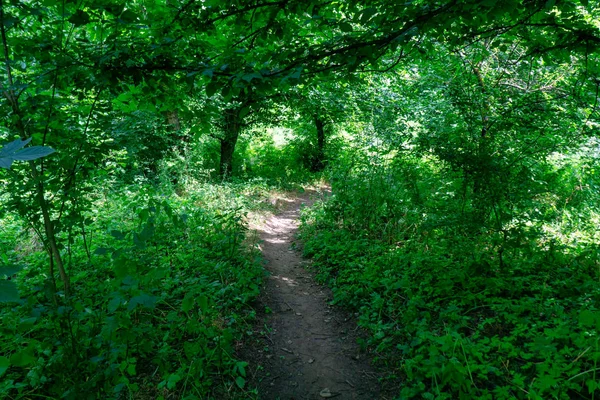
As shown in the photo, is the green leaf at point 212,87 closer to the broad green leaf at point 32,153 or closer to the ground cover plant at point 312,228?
the ground cover plant at point 312,228

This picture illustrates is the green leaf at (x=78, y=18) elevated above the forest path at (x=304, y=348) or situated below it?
above

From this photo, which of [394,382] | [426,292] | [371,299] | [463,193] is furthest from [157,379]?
[463,193]

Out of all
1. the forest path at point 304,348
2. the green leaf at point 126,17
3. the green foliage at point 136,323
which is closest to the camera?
the green leaf at point 126,17

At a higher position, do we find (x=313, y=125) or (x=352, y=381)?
(x=313, y=125)

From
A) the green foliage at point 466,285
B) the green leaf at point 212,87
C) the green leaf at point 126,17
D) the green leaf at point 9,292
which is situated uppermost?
the green leaf at point 126,17

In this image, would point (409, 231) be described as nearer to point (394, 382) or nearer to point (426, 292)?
point (426, 292)

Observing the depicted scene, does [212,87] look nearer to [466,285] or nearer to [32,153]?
[32,153]

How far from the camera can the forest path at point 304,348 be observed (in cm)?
371

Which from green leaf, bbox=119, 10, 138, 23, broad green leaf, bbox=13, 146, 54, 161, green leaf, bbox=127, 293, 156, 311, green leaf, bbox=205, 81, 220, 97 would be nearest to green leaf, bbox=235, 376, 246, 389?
green leaf, bbox=127, 293, 156, 311

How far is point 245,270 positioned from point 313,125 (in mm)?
14837

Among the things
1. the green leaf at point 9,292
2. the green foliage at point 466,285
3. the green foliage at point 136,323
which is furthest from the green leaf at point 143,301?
the green foliage at point 466,285

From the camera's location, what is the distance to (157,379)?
11.2ft

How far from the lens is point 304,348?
4.45m

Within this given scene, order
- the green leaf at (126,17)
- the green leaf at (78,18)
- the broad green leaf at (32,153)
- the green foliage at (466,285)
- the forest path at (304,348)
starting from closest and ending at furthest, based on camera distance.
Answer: the broad green leaf at (32,153) → the green leaf at (78,18) → the green leaf at (126,17) → the green foliage at (466,285) → the forest path at (304,348)
